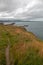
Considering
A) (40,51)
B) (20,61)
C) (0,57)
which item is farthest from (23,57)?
(0,57)

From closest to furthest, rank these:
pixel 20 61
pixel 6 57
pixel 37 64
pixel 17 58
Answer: pixel 37 64 → pixel 20 61 → pixel 17 58 → pixel 6 57

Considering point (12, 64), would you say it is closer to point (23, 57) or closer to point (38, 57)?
point (23, 57)

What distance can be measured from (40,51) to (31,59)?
2239mm

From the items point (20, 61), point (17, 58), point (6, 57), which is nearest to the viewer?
point (20, 61)

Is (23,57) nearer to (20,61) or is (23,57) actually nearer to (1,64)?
(20,61)

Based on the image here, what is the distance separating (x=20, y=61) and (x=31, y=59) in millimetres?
1035

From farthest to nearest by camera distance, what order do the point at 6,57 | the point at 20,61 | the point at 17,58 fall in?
1. the point at 6,57
2. the point at 17,58
3. the point at 20,61

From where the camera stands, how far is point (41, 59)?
1562 centimetres

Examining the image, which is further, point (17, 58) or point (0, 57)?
point (0, 57)

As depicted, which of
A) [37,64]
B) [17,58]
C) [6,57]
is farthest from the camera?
[6,57]

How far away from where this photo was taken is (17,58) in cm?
1750

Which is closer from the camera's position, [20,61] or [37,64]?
[37,64]

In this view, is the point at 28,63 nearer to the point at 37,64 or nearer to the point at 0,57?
the point at 37,64

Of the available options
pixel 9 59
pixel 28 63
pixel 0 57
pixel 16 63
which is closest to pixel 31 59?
pixel 28 63
